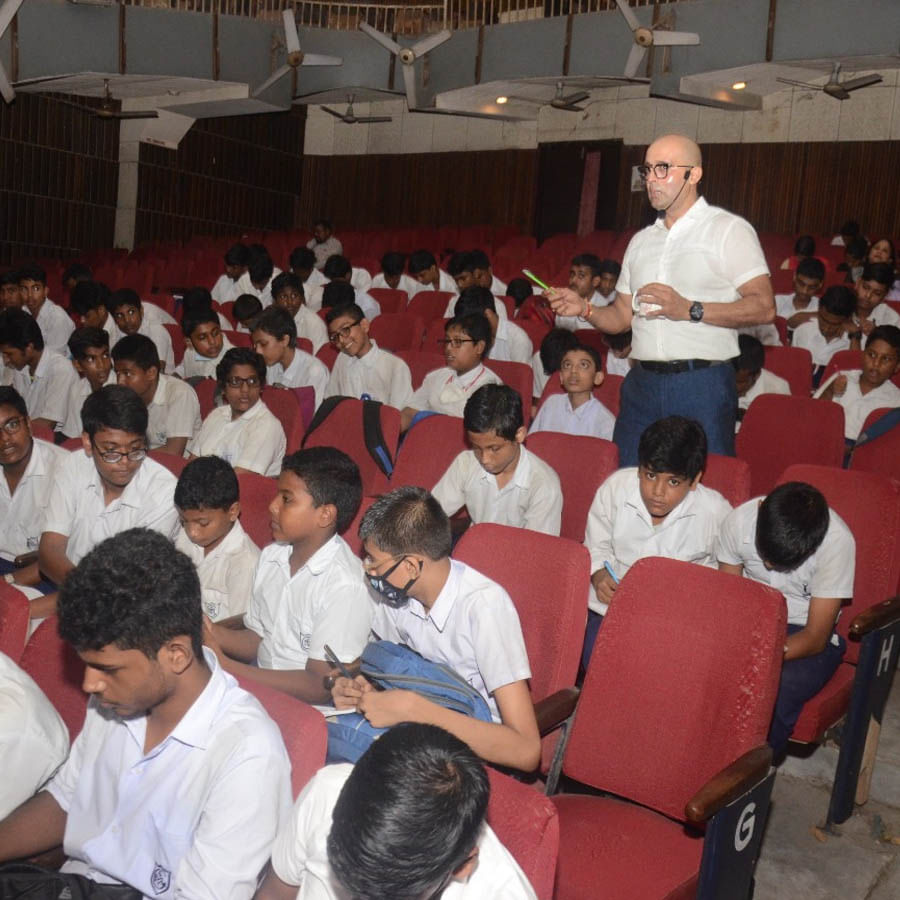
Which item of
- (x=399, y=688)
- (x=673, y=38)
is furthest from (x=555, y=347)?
(x=673, y=38)

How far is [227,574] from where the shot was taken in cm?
284

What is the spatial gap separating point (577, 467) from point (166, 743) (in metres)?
2.10

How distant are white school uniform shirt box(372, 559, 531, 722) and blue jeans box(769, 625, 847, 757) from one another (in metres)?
0.79

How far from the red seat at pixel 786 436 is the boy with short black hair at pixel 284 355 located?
2.08 meters

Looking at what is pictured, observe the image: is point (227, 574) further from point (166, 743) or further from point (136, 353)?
point (136, 353)

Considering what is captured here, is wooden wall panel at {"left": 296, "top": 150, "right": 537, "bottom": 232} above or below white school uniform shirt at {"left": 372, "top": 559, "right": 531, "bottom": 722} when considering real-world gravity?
above

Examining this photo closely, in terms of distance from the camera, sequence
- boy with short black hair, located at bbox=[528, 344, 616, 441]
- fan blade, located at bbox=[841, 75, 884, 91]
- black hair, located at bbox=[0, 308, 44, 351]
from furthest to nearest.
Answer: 1. fan blade, located at bbox=[841, 75, 884, 91]
2. black hair, located at bbox=[0, 308, 44, 351]
3. boy with short black hair, located at bbox=[528, 344, 616, 441]

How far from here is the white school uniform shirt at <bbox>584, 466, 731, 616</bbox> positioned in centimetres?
306

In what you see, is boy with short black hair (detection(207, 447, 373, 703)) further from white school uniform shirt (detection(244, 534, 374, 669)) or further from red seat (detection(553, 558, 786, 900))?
red seat (detection(553, 558, 786, 900))

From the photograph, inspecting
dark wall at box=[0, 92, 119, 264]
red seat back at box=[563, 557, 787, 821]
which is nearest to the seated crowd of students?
red seat back at box=[563, 557, 787, 821]

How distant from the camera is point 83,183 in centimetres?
1352

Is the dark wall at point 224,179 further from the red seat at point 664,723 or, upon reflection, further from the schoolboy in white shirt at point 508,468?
the red seat at point 664,723

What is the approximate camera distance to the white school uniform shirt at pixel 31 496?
3.44 m

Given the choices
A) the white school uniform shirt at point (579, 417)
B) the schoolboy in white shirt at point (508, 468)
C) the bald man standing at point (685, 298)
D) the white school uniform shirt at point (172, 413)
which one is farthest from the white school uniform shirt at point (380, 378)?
the bald man standing at point (685, 298)
